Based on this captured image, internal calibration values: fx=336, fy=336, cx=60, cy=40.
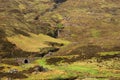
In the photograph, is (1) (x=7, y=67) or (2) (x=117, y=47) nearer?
(1) (x=7, y=67)

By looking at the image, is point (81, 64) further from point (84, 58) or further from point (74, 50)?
point (74, 50)

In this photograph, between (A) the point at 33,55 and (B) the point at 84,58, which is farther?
(A) the point at 33,55

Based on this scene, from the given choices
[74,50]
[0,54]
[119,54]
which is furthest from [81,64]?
[0,54]

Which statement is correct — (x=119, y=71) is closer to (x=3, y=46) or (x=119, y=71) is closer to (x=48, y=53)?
(x=48, y=53)

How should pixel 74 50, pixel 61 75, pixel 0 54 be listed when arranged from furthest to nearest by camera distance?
pixel 0 54
pixel 74 50
pixel 61 75

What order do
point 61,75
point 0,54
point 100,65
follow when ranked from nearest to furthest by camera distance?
1. point 61,75
2. point 100,65
3. point 0,54

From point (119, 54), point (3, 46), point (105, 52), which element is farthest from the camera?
point (3, 46)

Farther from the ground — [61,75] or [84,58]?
[61,75]

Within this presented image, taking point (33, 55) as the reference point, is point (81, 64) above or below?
above

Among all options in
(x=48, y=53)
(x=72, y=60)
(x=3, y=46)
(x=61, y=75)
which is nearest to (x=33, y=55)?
(x=48, y=53)

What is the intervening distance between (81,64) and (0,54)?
208 ft

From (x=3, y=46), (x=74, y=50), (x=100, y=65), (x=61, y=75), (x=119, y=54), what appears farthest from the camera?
(x=3, y=46)

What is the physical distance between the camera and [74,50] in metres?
173

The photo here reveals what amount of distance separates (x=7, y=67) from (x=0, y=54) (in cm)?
4718
